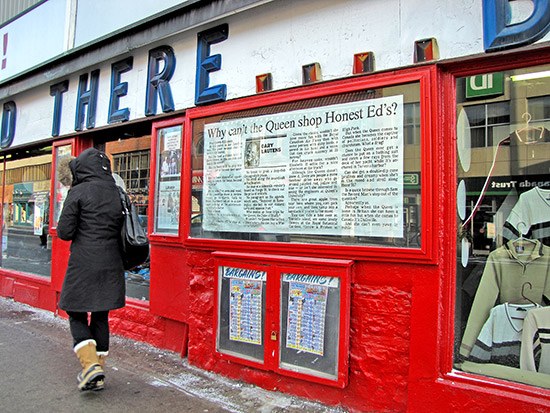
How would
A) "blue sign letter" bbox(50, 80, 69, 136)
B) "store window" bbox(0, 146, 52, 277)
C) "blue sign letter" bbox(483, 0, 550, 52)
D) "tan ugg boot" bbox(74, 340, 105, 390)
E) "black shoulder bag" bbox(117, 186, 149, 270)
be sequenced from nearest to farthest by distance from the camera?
"blue sign letter" bbox(483, 0, 550, 52)
"tan ugg boot" bbox(74, 340, 105, 390)
"black shoulder bag" bbox(117, 186, 149, 270)
"blue sign letter" bbox(50, 80, 69, 136)
"store window" bbox(0, 146, 52, 277)

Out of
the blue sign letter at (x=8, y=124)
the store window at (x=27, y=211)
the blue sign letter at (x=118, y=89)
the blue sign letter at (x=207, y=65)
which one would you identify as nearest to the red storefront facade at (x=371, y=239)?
the blue sign letter at (x=207, y=65)

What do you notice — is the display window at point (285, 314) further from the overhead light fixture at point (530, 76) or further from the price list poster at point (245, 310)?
the overhead light fixture at point (530, 76)

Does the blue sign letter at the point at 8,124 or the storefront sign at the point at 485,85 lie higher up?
the blue sign letter at the point at 8,124

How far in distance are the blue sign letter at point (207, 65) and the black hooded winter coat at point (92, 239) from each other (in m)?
1.23

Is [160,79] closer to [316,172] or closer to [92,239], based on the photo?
[92,239]

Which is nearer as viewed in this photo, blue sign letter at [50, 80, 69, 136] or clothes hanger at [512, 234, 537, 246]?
clothes hanger at [512, 234, 537, 246]

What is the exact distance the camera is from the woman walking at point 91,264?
10.7 ft

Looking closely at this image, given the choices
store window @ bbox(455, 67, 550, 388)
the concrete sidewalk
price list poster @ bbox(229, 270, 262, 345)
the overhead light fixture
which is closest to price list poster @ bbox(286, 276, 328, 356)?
price list poster @ bbox(229, 270, 262, 345)

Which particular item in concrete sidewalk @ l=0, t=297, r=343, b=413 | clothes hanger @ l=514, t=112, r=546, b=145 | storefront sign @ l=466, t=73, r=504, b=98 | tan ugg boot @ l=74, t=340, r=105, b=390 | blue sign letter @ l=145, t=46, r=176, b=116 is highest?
blue sign letter @ l=145, t=46, r=176, b=116

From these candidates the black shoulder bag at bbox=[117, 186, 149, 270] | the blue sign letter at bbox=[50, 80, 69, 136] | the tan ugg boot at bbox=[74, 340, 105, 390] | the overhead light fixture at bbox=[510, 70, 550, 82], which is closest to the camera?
the overhead light fixture at bbox=[510, 70, 550, 82]

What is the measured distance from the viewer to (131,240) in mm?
3402

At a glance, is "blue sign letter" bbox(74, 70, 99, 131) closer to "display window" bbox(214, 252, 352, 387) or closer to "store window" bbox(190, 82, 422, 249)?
"store window" bbox(190, 82, 422, 249)

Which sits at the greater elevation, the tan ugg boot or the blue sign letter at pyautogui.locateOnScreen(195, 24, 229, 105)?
the blue sign letter at pyautogui.locateOnScreen(195, 24, 229, 105)

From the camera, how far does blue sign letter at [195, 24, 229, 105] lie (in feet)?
13.0
